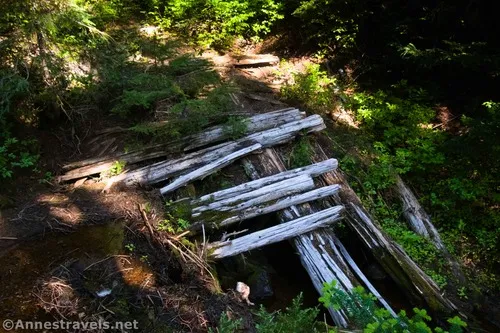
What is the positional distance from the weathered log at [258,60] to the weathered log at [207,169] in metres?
3.88

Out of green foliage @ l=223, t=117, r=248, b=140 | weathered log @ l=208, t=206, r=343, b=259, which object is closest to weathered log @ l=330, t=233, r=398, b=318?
weathered log @ l=208, t=206, r=343, b=259

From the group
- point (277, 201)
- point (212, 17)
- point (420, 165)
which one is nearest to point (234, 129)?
point (277, 201)

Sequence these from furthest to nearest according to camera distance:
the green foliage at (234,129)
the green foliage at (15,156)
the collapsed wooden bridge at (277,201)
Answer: the green foliage at (234,129)
the green foliage at (15,156)
the collapsed wooden bridge at (277,201)

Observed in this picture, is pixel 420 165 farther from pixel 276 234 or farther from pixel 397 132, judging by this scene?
pixel 276 234

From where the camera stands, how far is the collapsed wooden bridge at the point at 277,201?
5.62 meters

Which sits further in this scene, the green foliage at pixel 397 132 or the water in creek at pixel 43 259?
the green foliage at pixel 397 132

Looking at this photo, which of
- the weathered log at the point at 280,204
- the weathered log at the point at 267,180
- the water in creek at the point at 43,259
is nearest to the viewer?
the water in creek at the point at 43,259

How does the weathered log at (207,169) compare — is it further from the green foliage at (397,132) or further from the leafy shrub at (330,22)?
the leafy shrub at (330,22)

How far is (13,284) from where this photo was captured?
14.2 feet

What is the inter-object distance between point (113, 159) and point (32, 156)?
127 cm

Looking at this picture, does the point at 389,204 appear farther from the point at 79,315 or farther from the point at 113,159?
the point at 79,315

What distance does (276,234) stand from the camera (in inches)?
224

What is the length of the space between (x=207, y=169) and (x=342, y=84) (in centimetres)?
502

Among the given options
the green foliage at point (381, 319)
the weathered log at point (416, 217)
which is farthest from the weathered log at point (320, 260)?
the weathered log at point (416, 217)
